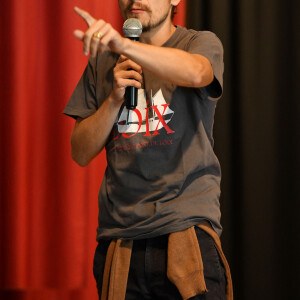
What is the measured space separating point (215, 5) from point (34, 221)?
1219mm

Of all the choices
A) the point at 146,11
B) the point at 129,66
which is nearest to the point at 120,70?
the point at 129,66

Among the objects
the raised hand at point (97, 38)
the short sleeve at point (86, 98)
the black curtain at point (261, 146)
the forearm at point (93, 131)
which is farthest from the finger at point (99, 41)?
the black curtain at point (261, 146)

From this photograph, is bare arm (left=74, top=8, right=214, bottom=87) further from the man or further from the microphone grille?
the microphone grille

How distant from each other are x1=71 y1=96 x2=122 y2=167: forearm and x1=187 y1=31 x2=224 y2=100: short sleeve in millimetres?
233

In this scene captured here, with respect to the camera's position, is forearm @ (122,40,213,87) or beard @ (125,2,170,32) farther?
beard @ (125,2,170,32)

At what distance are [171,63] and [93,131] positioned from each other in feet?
1.05

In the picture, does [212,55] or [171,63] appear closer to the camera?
[171,63]

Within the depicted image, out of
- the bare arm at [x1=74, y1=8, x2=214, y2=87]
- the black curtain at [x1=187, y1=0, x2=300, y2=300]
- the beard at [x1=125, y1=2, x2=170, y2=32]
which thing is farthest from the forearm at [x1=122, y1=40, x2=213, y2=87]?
the black curtain at [x1=187, y1=0, x2=300, y2=300]

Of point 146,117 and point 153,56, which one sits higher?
point 153,56

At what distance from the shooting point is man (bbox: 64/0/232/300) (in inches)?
48.3

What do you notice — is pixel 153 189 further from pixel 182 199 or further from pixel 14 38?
pixel 14 38

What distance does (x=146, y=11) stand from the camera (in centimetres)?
141

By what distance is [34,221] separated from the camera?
2.29m

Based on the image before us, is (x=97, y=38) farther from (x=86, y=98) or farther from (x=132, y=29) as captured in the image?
(x=86, y=98)
